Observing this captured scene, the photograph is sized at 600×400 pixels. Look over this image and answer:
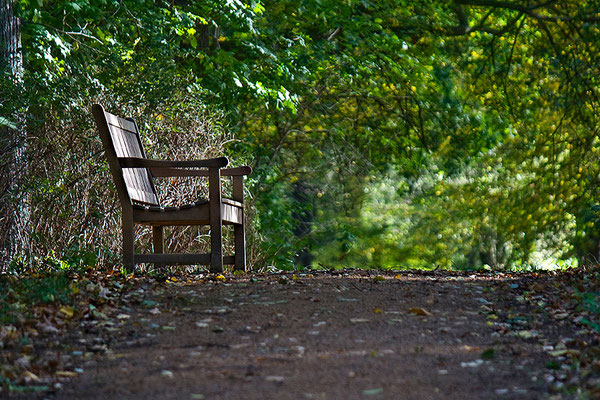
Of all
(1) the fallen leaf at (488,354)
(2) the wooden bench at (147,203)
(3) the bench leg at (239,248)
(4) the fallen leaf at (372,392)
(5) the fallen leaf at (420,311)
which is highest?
(2) the wooden bench at (147,203)

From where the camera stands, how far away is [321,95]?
14117 millimetres

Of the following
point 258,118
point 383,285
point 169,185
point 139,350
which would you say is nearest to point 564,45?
point 258,118

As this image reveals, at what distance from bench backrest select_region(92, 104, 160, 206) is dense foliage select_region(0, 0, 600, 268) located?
45 cm

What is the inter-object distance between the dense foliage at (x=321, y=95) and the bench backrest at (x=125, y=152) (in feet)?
1.48

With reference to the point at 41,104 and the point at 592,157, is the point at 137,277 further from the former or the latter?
the point at 592,157

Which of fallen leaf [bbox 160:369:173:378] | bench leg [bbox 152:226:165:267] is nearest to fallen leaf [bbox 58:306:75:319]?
fallen leaf [bbox 160:369:173:378]

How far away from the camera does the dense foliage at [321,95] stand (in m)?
7.71

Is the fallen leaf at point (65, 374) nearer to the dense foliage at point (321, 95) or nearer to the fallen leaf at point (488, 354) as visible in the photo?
the fallen leaf at point (488, 354)

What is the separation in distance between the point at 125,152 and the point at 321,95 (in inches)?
293

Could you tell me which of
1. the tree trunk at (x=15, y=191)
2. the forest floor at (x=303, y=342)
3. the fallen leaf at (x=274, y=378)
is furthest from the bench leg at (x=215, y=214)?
the fallen leaf at (x=274, y=378)

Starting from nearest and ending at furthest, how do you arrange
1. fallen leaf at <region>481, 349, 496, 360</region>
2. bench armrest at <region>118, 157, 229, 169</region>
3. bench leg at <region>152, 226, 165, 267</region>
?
fallen leaf at <region>481, 349, 496, 360</region> < bench armrest at <region>118, 157, 229, 169</region> < bench leg at <region>152, 226, 165, 267</region>

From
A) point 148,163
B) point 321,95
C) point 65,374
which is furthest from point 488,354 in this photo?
point 321,95

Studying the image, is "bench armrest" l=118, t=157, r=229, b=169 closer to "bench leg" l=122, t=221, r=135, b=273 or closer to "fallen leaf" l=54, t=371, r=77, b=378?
"bench leg" l=122, t=221, r=135, b=273

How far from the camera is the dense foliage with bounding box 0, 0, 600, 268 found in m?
7.71
